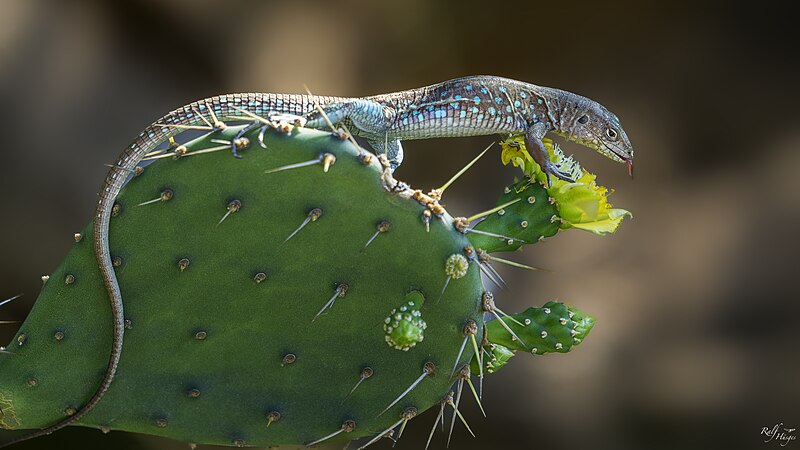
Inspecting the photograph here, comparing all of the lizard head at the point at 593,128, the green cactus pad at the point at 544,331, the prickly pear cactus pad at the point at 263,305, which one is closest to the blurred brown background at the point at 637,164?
the lizard head at the point at 593,128

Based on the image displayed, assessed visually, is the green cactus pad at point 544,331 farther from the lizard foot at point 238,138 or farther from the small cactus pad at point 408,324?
the lizard foot at point 238,138

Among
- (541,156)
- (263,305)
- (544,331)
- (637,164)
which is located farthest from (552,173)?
(637,164)

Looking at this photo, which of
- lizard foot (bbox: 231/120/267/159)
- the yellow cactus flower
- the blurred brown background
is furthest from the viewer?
the blurred brown background

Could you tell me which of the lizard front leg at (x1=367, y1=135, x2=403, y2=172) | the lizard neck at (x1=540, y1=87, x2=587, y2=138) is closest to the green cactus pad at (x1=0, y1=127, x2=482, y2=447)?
the lizard front leg at (x1=367, y1=135, x2=403, y2=172)

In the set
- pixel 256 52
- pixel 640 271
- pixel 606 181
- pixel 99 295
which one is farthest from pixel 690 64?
pixel 99 295

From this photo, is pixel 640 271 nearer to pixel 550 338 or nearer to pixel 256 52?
pixel 256 52

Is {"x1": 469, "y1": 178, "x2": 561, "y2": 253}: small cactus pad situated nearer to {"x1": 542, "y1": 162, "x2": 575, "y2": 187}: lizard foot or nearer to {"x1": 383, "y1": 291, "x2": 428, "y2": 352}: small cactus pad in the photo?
{"x1": 542, "y1": 162, "x2": 575, "y2": 187}: lizard foot

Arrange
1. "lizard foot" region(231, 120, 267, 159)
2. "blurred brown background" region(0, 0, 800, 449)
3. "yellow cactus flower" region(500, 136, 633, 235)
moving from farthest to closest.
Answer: "blurred brown background" region(0, 0, 800, 449)
"yellow cactus flower" region(500, 136, 633, 235)
"lizard foot" region(231, 120, 267, 159)
